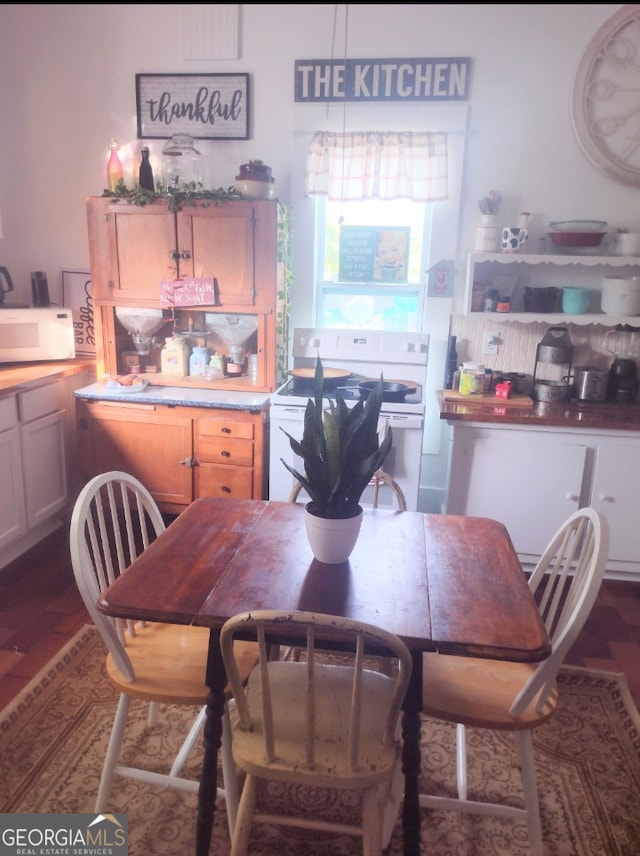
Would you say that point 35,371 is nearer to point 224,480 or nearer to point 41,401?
point 41,401

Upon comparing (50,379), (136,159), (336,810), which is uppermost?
(136,159)

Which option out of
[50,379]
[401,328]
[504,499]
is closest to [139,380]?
[50,379]

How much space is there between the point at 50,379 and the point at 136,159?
1252mm

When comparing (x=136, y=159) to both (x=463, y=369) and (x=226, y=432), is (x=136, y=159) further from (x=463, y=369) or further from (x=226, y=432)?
(x=463, y=369)

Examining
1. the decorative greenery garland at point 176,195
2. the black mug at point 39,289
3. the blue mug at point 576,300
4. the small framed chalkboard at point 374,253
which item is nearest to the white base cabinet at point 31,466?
the black mug at point 39,289

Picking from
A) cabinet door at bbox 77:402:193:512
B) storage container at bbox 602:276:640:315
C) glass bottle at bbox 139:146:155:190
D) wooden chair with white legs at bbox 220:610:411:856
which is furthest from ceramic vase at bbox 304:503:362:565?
glass bottle at bbox 139:146:155:190

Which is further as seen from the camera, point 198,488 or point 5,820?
point 198,488

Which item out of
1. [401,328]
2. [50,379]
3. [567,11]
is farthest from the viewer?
[401,328]

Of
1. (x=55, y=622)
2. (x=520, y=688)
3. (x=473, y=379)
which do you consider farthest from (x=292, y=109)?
(x=520, y=688)

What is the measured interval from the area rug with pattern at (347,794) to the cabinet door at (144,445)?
1.11 meters

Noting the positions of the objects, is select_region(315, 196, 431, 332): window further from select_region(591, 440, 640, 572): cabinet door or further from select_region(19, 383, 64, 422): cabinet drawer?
select_region(19, 383, 64, 422): cabinet drawer

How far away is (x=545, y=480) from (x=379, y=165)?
175 cm

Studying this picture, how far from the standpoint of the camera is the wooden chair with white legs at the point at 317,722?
1242 millimetres

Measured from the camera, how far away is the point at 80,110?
3512mm
